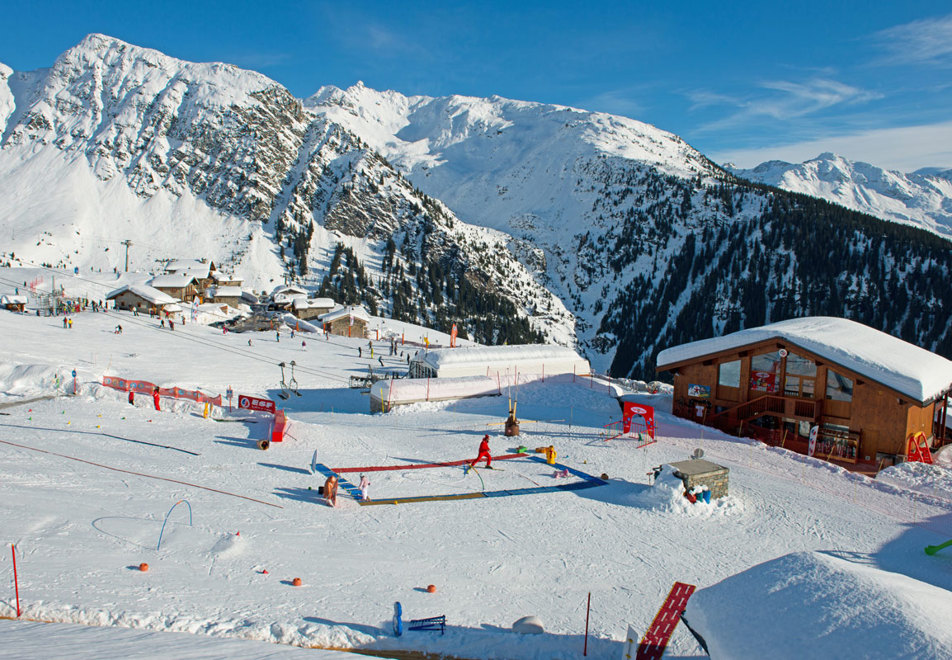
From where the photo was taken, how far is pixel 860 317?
13688 cm

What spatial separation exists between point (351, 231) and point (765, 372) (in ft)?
423

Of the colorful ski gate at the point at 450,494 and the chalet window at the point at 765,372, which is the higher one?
the chalet window at the point at 765,372

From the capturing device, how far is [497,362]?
37406 millimetres

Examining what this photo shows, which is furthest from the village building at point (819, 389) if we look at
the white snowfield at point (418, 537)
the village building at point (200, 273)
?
the village building at point (200, 273)

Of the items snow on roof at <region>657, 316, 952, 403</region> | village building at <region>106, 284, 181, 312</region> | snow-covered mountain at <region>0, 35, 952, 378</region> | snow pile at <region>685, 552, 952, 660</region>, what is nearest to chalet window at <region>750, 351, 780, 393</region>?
snow on roof at <region>657, 316, 952, 403</region>

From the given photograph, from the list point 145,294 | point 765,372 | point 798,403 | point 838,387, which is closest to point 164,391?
point 765,372

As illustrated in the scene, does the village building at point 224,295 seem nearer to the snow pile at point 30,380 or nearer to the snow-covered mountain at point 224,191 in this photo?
the snow-covered mountain at point 224,191

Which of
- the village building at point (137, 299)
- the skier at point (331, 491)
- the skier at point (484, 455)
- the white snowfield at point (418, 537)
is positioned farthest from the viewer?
the village building at point (137, 299)

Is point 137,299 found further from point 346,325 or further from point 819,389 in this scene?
point 819,389

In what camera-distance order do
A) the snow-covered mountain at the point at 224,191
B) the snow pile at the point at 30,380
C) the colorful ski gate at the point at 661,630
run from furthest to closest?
the snow-covered mountain at the point at 224,191 → the snow pile at the point at 30,380 → the colorful ski gate at the point at 661,630

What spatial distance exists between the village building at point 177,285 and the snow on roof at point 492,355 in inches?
2084

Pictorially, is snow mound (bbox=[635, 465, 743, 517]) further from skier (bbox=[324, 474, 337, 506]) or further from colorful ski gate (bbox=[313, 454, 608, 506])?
skier (bbox=[324, 474, 337, 506])

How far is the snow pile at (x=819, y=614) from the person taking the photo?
6.19 meters

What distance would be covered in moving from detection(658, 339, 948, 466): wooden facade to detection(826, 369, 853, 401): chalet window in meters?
0.04
